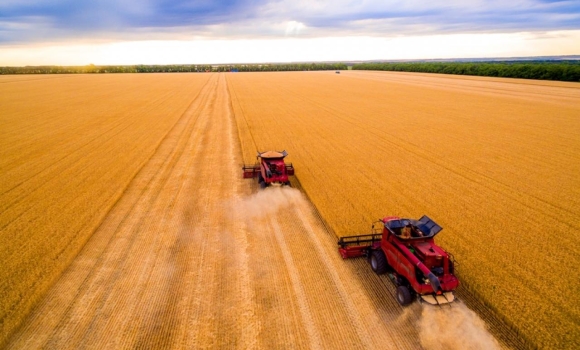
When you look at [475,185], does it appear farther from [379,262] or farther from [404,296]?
[404,296]

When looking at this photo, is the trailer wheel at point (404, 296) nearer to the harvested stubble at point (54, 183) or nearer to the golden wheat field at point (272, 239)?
the golden wheat field at point (272, 239)

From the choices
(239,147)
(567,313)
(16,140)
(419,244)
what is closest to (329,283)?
(419,244)

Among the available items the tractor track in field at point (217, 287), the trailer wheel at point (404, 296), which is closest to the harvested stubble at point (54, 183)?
the tractor track in field at point (217, 287)

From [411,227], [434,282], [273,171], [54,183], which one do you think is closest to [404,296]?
[434,282]

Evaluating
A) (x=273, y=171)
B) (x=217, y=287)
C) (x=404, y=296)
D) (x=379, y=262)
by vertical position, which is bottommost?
(x=217, y=287)

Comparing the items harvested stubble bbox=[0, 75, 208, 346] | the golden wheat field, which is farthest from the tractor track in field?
harvested stubble bbox=[0, 75, 208, 346]

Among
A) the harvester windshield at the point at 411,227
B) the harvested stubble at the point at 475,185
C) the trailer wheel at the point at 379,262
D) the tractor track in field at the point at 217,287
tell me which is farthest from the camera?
the trailer wheel at the point at 379,262
